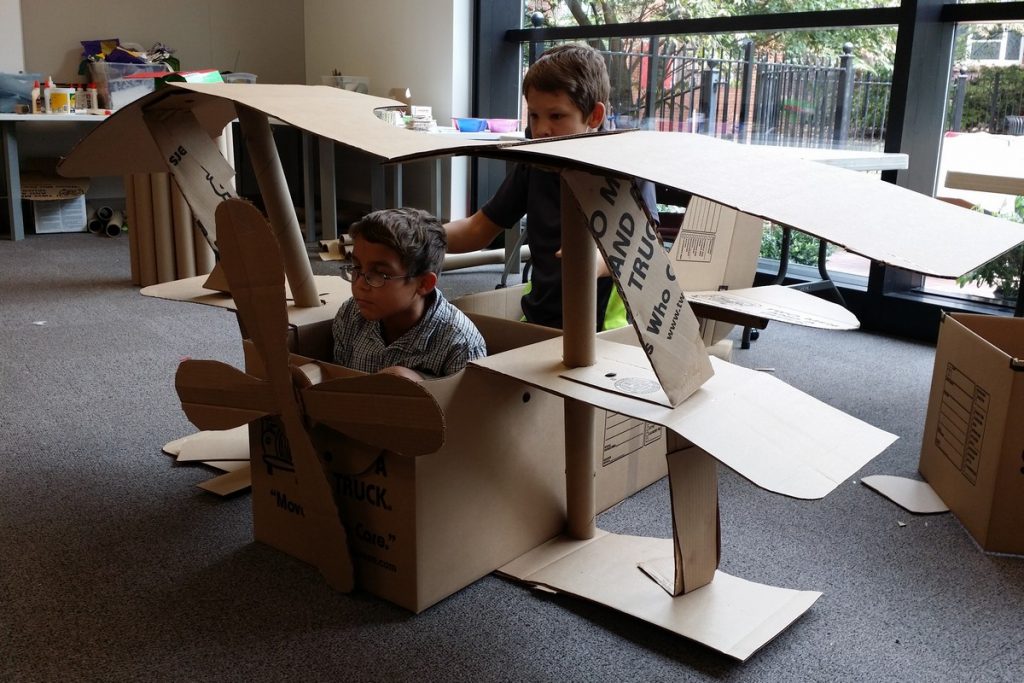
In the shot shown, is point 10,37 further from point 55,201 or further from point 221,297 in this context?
point 221,297

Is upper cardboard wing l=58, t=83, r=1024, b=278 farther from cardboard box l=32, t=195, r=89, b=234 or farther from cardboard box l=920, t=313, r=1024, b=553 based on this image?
cardboard box l=32, t=195, r=89, b=234

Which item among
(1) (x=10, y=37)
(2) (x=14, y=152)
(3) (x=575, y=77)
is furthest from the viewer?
(1) (x=10, y=37)

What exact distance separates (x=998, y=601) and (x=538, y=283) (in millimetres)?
1052

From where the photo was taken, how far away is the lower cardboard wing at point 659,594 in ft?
4.62

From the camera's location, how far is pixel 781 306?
69.5 inches

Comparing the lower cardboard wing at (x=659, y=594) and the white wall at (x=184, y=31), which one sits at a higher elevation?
the white wall at (x=184, y=31)

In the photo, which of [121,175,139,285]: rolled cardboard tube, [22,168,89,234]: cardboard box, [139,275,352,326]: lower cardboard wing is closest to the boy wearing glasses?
[139,275,352,326]: lower cardboard wing

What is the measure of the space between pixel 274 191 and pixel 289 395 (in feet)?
1.57

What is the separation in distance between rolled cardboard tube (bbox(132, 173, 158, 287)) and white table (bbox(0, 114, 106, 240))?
3.82 ft

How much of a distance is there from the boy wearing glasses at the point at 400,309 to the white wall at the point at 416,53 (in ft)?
11.4

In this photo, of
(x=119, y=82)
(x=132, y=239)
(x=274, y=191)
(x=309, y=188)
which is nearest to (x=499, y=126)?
(x=309, y=188)

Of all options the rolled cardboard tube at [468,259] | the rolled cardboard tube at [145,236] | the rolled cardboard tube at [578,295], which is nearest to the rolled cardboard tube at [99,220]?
the rolled cardboard tube at [145,236]

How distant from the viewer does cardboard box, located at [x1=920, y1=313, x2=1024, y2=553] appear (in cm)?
170

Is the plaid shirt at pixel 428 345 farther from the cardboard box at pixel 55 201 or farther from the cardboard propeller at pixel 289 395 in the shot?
the cardboard box at pixel 55 201
